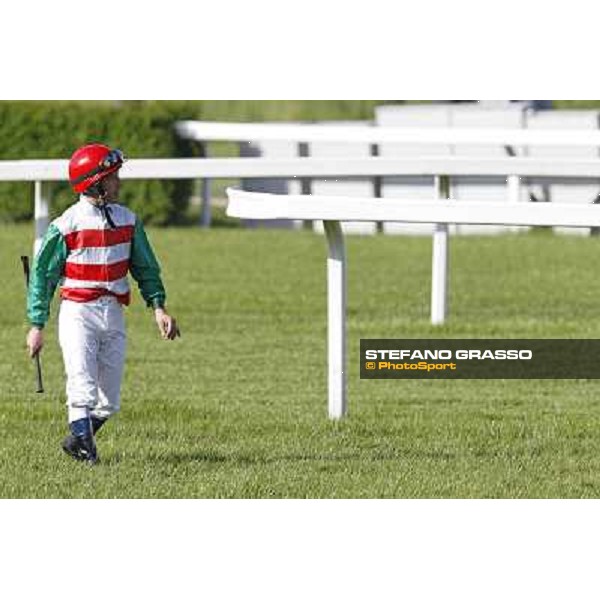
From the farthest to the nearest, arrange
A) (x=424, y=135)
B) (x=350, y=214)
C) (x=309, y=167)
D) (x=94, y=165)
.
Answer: (x=424, y=135) → (x=309, y=167) → (x=350, y=214) → (x=94, y=165)

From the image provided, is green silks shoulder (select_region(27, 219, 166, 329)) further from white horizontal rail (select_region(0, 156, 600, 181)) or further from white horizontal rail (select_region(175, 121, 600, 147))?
white horizontal rail (select_region(175, 121, 600, 147))

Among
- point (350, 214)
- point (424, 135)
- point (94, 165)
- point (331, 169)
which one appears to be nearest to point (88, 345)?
point (94, 165)

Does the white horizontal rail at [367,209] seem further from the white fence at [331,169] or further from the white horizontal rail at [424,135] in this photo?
the white horizontal rail at [424,135]

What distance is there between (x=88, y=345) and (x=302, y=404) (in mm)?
2127

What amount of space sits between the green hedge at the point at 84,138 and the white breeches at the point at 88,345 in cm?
1257

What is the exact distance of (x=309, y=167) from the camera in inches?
466

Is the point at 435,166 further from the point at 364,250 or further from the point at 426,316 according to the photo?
the point at 364,250

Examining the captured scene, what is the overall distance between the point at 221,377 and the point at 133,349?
136 centimetres

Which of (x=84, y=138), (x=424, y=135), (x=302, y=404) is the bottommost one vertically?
(x=302, y=404)

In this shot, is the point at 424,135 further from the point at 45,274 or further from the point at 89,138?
the point at 89,138

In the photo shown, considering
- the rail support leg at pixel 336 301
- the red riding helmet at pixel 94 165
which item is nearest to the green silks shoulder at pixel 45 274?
the red riding helmet at pixel 94 165

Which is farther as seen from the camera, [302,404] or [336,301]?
[302,404]

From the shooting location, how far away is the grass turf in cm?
855

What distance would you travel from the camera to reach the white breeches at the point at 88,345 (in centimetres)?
854
